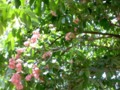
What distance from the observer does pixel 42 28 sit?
3.12 metres

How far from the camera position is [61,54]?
9.49 feet

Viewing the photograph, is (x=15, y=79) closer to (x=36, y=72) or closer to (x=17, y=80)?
(x=17, y=80)

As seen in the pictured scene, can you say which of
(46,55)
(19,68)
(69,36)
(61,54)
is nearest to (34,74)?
(19,68)

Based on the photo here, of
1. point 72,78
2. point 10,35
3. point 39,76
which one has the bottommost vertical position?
point 72,78

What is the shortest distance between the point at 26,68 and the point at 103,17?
1153 mm

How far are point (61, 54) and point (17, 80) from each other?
0.67 meters

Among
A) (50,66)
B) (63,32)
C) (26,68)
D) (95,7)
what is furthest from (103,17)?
(26,68)

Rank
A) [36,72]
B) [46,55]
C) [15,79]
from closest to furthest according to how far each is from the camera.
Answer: [15,79], [36,72], [46,55]

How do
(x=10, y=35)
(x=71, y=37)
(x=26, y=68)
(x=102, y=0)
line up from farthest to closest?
(x=102, y=0) < (x=71, y=37) < (x=26, y=68) < (x=10, y=35)

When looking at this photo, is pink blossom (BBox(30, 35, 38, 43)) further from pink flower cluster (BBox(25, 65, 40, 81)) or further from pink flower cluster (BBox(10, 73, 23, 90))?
pink flower cluster (BBox(10, 73, 23, 90))

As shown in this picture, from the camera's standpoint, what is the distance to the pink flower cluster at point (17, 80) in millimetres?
2338

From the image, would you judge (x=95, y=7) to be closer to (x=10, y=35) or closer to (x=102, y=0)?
(x=102, y=0)

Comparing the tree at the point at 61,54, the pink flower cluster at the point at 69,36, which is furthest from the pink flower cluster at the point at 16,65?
the pink flower cluster at the point at 69,36

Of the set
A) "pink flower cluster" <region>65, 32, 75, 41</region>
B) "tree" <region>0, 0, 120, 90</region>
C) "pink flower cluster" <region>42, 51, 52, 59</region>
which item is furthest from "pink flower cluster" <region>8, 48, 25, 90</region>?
"pink flower cluster" <region>65, 32, 75, 41</region>
